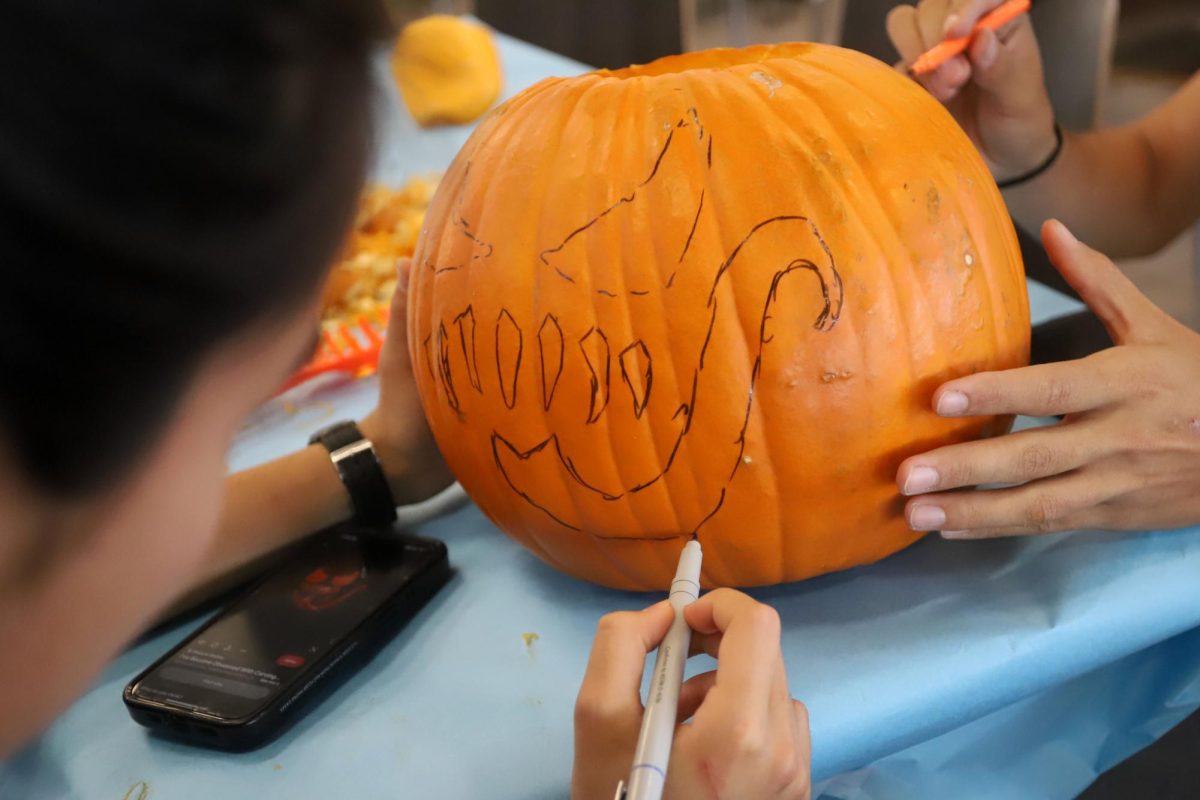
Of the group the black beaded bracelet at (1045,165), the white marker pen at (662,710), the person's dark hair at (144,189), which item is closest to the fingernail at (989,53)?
the black beaded bracelet at (1045,165)

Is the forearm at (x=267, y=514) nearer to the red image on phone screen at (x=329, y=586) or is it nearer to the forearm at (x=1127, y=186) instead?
the red image on phone screen at (x=329, y=586)

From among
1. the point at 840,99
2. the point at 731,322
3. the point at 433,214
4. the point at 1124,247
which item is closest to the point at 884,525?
the point at 731,322

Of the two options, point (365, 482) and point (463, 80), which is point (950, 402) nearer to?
point (365, 482)

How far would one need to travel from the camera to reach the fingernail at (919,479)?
2.00ft

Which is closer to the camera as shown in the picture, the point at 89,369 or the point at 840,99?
the point at 89,369

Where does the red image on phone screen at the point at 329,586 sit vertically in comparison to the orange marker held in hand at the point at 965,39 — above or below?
below

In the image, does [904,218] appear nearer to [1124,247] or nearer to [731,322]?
[731,322]

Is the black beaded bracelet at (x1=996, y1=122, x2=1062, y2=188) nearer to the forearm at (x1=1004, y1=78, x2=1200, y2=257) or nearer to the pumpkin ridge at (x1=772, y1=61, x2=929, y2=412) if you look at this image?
the forearm at (x1=1004, y1=78, x2=1200, y2=257)

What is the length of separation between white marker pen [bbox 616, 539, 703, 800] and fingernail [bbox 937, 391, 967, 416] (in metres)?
0.19

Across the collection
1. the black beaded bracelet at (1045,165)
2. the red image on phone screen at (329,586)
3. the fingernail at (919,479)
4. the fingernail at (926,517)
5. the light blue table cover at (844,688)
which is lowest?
the light blue table cover at (844,688)

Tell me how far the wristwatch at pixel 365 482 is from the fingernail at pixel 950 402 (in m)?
0.46

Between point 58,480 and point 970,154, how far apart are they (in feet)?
1.96

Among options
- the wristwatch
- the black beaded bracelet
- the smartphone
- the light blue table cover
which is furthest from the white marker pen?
the black beaded bracelet

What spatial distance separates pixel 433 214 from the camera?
28.7 inches
